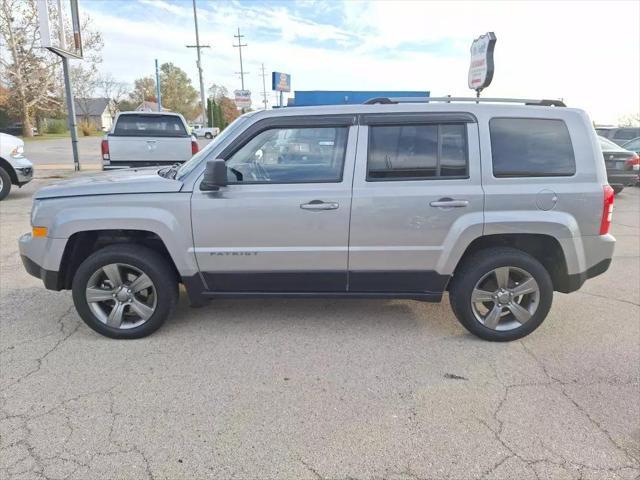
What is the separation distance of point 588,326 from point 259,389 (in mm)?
3050

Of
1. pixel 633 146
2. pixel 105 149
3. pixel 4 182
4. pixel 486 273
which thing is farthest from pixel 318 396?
pixel 633 146

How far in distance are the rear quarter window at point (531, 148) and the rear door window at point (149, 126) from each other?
26.1ft

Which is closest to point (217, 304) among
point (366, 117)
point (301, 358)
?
point (301, 358)

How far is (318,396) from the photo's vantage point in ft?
9.46

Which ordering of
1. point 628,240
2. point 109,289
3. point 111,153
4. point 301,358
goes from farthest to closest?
1. point 111,153
2. point 628,240
3. point 109,289
4. point 301,358

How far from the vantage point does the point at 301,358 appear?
3354mm

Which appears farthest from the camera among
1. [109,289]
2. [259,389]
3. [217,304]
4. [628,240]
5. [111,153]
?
[111,153]

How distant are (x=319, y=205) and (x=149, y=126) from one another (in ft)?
25.6

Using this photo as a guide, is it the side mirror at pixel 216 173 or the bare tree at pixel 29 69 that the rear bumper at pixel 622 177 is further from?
the bare tree at pixel 29 69

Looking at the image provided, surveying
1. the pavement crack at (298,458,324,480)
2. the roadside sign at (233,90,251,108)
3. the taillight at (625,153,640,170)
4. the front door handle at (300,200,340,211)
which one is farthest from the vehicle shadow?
the roadside sign at (233,90,251,108)

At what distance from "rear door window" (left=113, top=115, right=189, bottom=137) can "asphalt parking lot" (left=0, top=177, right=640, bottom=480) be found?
238 inches

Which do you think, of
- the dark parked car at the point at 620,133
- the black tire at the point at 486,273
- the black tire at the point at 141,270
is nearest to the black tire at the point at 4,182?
the black tire at the point at 141,270

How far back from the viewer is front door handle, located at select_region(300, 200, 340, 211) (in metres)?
3.36

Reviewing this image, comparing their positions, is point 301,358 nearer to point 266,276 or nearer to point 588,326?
point 266,276
